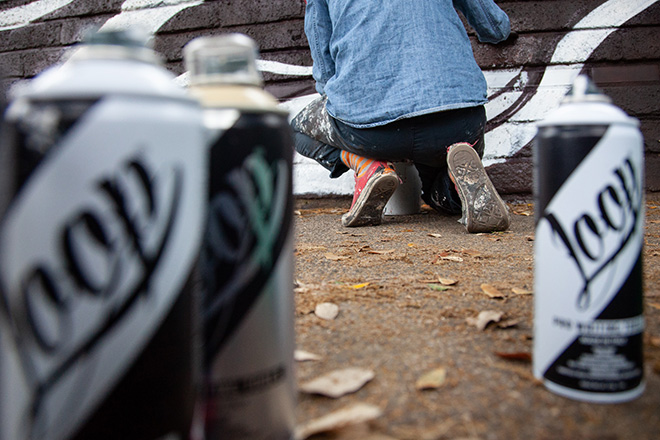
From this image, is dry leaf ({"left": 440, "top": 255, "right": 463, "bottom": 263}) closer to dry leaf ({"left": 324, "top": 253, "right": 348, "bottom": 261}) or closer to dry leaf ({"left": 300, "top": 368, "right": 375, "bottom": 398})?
dry leaf ({"left": 324, "top": 253, "right": 348, "bottom": 261})

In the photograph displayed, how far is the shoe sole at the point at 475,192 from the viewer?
237cm

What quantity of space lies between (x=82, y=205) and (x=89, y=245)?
39 millimetres

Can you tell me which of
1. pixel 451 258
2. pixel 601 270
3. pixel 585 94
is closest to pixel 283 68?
pixel 451 258

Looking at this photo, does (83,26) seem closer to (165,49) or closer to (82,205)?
(165,49)

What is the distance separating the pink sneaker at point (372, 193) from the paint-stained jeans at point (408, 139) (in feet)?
0.29

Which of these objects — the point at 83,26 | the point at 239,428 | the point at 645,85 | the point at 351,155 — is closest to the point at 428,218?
the point at 351,155

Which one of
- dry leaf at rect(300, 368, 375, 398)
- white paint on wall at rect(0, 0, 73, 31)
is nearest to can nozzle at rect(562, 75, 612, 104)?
dry leaf at rect(300, 368, 375, 398)

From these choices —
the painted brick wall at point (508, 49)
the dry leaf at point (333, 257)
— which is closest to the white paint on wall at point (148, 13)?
the painted brick wall at point (508, 49)

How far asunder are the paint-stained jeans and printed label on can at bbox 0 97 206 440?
6.63 ft

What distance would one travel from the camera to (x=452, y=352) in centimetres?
93

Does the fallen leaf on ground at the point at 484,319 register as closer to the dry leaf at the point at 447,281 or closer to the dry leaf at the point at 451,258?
the dry leaf at the point at 447,281

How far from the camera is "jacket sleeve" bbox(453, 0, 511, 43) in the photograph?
2563 mm

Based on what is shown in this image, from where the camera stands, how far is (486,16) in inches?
103

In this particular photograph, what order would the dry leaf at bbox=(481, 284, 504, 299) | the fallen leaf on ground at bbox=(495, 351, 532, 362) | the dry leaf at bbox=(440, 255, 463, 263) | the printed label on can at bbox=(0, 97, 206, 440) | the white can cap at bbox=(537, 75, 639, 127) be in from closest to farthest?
the printed label on can at bbox=(0, 97, 206, 440)
the white can cap at bbox=(537, 75, 639, 127)
the fallen leaf on ground at bbox=(495, 351, 532, 362)
the dry leaf at bbox=(481, 284, 504, 299)
the dry leaf at bbox=(440, 255, 463, 263)
